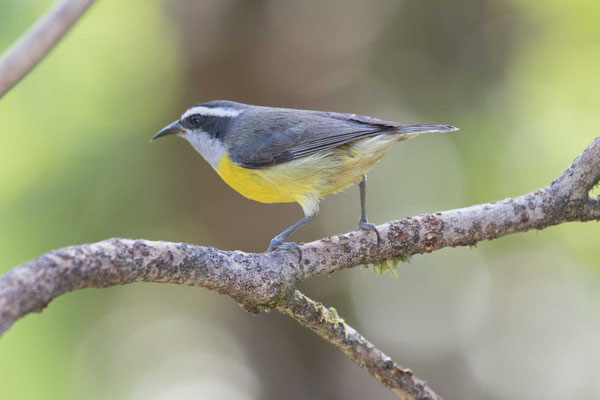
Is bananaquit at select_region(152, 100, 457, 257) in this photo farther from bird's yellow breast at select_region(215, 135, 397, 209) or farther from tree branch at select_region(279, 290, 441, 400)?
tree branch at select_region(279, 290, 441, 400)

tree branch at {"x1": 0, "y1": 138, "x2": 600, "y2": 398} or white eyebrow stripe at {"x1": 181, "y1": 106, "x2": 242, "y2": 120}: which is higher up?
white eyebrow stripe at {"x1": 181, "y1": 106, "x2": 242, "y2": 120}

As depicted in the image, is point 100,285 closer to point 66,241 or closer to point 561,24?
point 66,241

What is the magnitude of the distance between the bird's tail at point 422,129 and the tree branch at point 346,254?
31.1 inches

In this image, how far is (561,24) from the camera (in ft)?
22.3

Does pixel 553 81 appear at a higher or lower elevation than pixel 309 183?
higher

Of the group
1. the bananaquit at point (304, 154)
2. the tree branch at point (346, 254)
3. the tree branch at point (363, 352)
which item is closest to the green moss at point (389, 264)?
the tree branch at point (346, 254)

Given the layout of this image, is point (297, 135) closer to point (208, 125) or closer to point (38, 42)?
point (208, 125)

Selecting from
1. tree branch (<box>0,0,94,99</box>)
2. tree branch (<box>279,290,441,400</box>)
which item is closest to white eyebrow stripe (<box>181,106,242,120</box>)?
tree branch (<box>279,290,441,400</box>)

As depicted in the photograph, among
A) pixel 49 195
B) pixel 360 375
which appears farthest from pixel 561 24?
pixel 49 195

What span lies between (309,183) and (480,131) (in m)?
2.97

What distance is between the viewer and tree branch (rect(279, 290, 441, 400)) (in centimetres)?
336

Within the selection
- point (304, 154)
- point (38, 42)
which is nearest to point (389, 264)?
point (304, 154)

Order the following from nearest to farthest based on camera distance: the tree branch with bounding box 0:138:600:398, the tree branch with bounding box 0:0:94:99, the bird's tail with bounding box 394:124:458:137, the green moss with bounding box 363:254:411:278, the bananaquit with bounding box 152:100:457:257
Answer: the tree branch with bounding box 0:0:94:99 → the tree branch with bounding box 0:138:600:398 → the green moss with bounding box 363:254:411:278 → the bird's tail with bounding box 394:124:458:137 → the bananaquit with bounding box 152:100:457:257

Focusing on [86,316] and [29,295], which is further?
[86,316]
